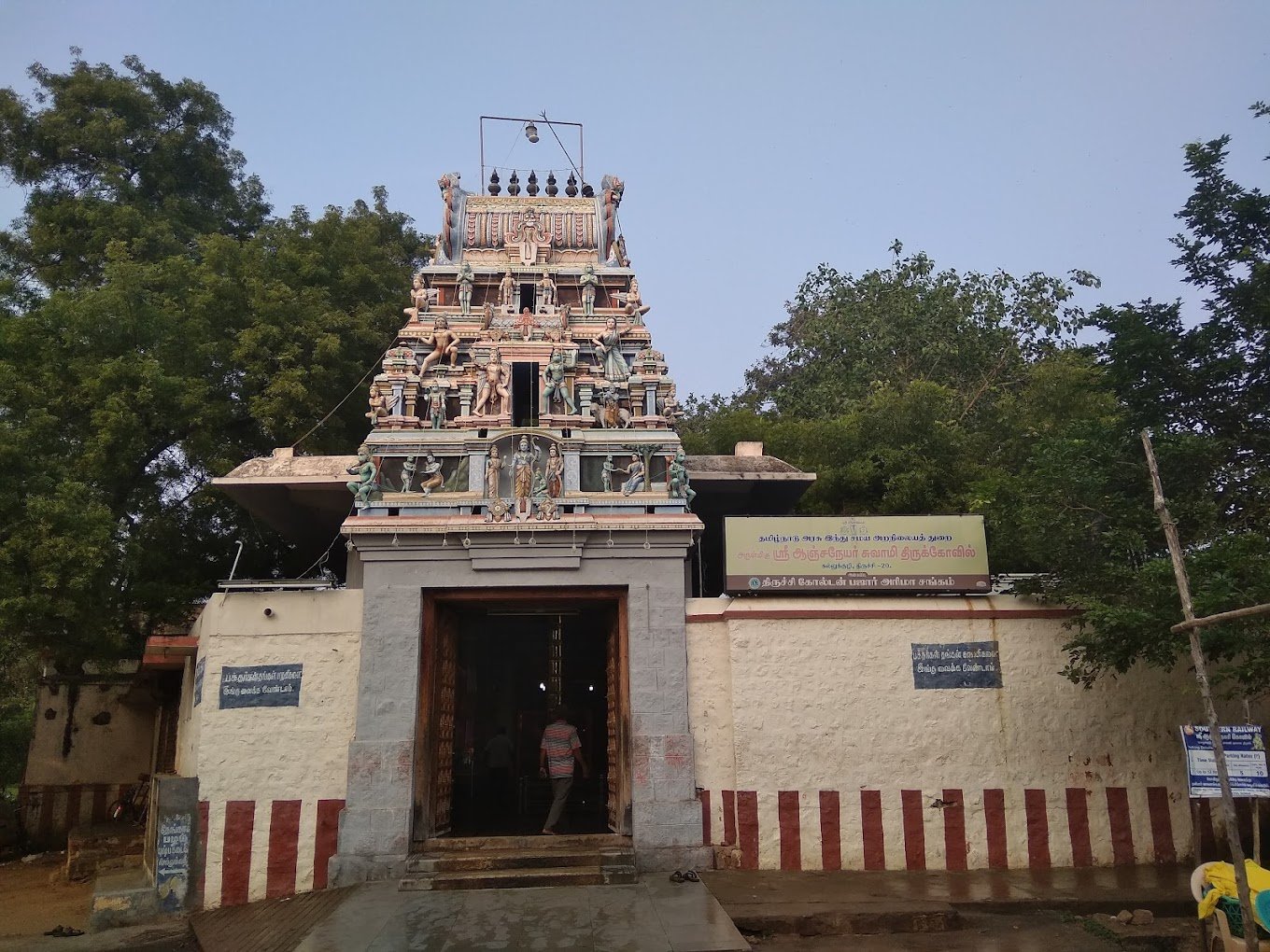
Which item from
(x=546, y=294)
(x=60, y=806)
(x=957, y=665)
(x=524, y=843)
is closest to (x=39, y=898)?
(x=60, y=806)

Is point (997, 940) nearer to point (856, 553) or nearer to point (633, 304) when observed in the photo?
point (856, 553)

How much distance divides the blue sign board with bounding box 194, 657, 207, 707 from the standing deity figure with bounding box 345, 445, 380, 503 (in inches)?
102

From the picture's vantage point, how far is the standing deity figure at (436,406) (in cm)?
1194

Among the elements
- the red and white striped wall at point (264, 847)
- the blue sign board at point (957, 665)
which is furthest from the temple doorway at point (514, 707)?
the blue sign board at point (957, 665)

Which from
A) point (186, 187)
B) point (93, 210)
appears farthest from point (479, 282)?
point (186, 187)

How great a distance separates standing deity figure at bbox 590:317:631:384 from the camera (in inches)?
496

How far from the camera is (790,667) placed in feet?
36.0

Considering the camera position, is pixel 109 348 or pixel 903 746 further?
pixel 109 348

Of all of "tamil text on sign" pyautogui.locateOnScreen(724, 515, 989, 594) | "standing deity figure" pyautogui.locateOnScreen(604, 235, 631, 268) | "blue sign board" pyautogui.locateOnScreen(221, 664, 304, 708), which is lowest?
"blue sign board" pyautogui.locateOnScreen(221, 664, 304, 708)

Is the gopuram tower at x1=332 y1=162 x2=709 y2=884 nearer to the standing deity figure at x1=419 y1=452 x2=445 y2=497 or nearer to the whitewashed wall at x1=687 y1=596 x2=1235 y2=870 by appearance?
the standing deity figure at x1=419 y1=452 x2=445 y2=497

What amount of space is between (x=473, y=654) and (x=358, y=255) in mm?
9888

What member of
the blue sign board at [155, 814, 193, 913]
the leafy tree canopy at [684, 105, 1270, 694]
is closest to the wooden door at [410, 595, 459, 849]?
the blue sign board at [155, 814, 193, 913]

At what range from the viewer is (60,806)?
1608 centimetres

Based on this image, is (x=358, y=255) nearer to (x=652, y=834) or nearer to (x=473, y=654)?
(x=473, y=654)
